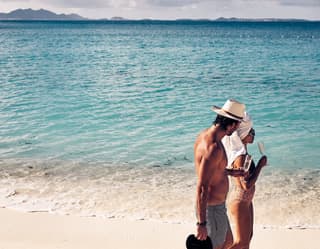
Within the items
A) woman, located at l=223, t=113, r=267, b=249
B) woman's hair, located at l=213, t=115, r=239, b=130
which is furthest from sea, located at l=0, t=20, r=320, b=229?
woman's hair, located at l=213, t=115, r=239, b=130

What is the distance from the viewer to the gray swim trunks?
166 inches

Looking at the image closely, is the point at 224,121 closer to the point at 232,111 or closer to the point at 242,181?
the point at 232,111

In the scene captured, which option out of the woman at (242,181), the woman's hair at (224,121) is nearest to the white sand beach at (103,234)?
the woman at (242,181)

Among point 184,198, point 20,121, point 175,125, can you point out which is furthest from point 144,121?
point 184,198

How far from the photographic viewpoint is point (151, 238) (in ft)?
20.5

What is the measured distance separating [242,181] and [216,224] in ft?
1.49

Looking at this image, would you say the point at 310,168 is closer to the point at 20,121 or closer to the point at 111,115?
the point at 111,115

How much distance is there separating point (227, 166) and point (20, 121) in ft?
35.7

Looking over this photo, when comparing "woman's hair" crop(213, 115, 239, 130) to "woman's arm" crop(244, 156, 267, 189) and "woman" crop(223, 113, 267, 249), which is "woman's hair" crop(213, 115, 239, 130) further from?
"woman's arm" crop(244, 156, 267, 189)

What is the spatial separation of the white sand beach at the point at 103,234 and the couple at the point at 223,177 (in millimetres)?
1798

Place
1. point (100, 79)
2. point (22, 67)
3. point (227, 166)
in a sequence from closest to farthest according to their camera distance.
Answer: point (227, 166) → point (100, 79) → point (22, 67)

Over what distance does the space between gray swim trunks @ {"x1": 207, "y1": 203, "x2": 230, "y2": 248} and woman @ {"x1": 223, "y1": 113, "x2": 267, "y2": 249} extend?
224mm

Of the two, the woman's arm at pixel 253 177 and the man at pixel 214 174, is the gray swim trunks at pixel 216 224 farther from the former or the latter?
the woman's arm at pixel 253 177

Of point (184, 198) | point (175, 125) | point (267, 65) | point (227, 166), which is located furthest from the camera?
point (267, 65)
